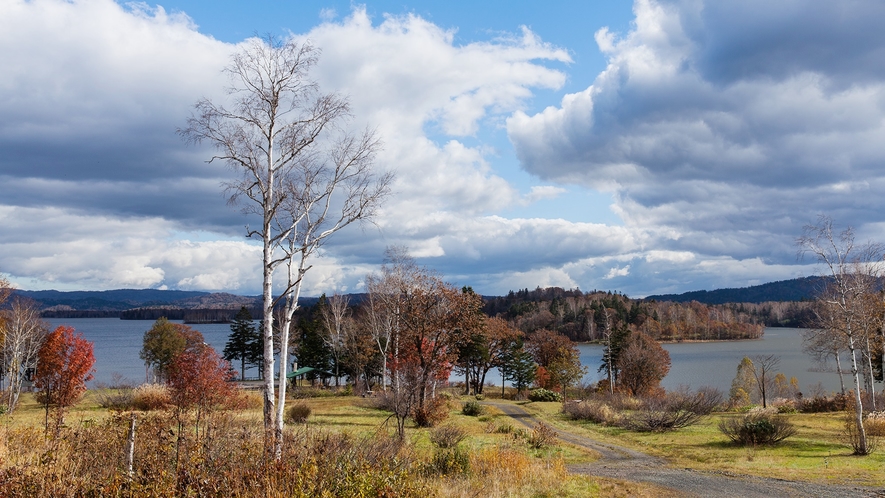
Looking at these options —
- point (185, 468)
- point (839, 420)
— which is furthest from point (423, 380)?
point (839, 420)

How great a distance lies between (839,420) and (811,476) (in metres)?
16.3

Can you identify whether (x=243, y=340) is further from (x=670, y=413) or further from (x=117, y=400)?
(x=670, y=413)

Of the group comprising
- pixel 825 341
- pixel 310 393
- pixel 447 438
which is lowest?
pixel 310 393

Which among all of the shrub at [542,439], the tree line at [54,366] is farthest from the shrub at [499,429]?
the tree line at [54,366]

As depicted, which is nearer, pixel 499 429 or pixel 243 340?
pixel 499 429

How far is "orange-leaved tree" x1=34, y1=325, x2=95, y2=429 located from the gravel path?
20.2m

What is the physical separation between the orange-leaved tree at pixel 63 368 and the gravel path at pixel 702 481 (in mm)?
20196

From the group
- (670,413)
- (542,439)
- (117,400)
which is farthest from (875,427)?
(117,400)

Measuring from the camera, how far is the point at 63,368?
999 inches

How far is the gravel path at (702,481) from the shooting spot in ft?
39.3

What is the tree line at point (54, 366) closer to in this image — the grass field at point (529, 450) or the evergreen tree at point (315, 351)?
the grass field at point (529, 450)

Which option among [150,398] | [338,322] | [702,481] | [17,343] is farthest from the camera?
[338,322]

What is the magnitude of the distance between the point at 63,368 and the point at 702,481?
26.3 metres

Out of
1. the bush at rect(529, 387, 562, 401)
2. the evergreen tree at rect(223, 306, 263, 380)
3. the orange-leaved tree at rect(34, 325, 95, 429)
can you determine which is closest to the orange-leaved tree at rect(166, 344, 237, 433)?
the orange-leaved tree at rect(34, 325, 95, 429)
